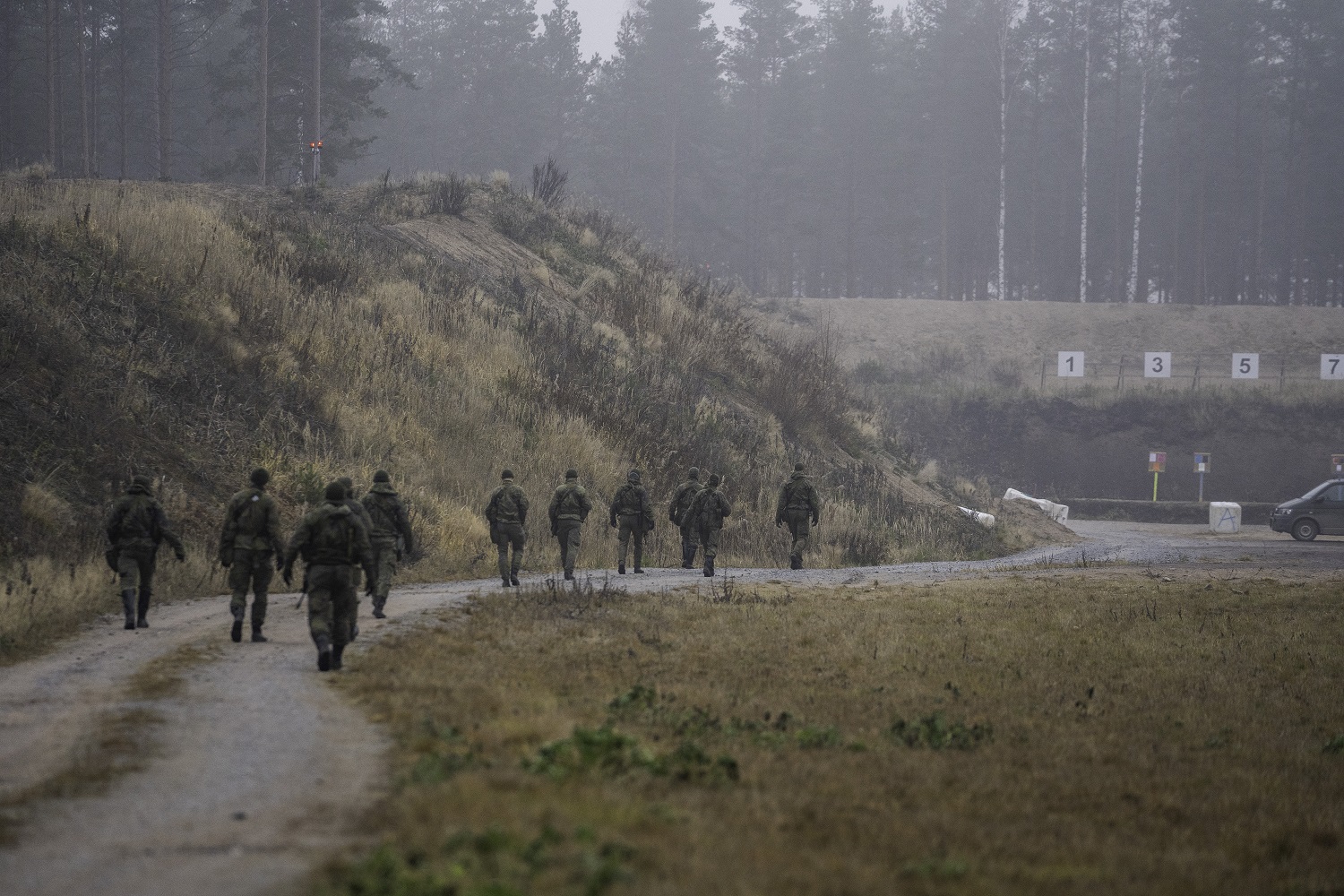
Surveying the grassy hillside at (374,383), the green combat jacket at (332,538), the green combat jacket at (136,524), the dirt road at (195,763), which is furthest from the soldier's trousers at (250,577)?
the grassy hillside at (374,383)

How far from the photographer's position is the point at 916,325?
2788 inches

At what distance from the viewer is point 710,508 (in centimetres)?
2281

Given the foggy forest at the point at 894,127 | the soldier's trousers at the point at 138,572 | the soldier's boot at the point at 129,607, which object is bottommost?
the soldier's boot at the point at 129,607

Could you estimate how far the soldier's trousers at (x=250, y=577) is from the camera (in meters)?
13.1

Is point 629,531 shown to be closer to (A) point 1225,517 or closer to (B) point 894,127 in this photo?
(A) point 1225,517

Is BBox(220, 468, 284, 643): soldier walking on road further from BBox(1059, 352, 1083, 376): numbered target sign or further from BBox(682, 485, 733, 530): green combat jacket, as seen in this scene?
BBox(1059, 352, 1083, 376): numbered target sign

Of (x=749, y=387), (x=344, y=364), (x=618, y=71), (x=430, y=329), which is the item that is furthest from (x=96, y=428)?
(x=618, y=71)

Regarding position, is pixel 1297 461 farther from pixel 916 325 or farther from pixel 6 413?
pixel 6 413

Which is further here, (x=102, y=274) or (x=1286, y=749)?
(x=102, y=274)

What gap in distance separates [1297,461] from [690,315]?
3280cm

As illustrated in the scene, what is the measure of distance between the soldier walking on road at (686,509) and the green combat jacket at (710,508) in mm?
211

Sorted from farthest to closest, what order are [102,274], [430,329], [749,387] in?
[749,387], [430,329], [102,274]

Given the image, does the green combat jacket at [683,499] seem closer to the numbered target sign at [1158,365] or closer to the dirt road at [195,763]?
the dirt road at [195,763]

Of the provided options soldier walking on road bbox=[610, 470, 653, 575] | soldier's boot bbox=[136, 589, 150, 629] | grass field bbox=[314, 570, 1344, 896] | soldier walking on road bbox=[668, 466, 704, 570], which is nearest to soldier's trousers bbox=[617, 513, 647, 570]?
soldier walking on road bbox=[610, 470, 653, 575]
